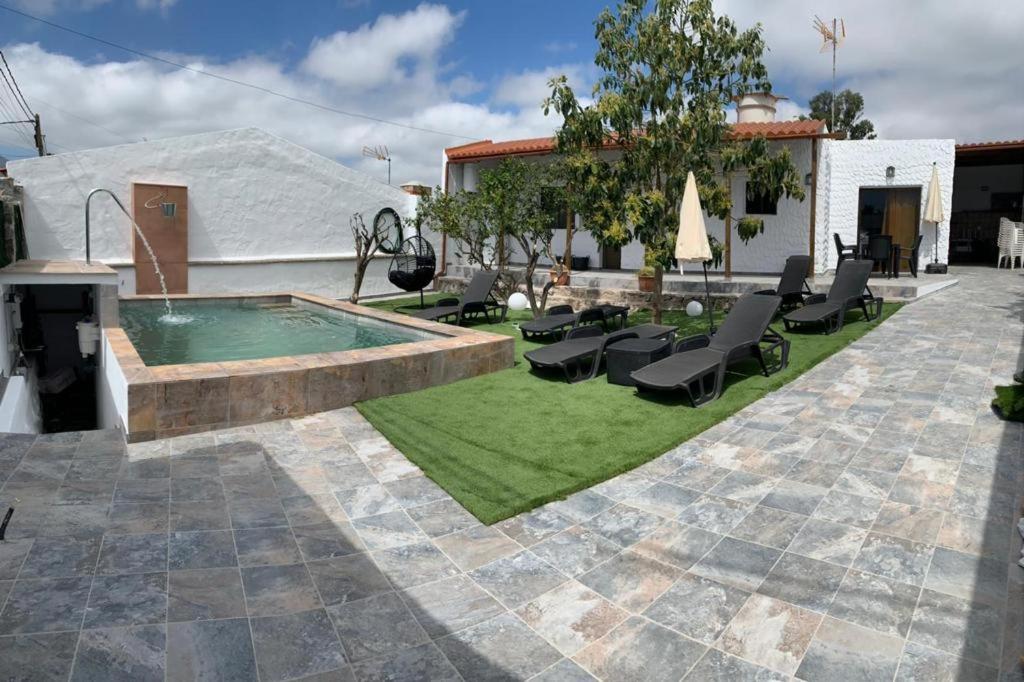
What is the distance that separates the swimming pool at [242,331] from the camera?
9.47 m

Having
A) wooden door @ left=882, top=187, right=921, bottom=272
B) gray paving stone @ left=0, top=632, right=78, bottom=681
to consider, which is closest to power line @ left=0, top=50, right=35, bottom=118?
gray paving stone @ left=0, top=632, right=78, bottom=681

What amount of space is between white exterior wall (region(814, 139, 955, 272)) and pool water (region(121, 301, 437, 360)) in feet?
35.3

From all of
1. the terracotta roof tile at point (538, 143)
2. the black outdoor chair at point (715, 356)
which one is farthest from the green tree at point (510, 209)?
the black outdoor chair at point (715, 356)

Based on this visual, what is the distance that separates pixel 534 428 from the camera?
6.25 m

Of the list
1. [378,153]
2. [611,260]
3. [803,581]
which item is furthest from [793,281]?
[378,153]

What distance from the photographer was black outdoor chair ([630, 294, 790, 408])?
6.89 meters

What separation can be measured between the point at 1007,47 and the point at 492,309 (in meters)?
17.5

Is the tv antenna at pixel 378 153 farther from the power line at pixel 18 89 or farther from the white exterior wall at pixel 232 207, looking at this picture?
the white exterior wall at pixel 232 207

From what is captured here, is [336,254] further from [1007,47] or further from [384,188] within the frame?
[1007,47]

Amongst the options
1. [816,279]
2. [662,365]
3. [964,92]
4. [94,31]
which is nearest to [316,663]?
[662,365]

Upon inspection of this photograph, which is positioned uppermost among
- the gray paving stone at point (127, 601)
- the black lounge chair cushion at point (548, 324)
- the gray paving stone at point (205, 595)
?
the black lounge chair cushion at point (548, 324)

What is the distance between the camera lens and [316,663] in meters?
3.00

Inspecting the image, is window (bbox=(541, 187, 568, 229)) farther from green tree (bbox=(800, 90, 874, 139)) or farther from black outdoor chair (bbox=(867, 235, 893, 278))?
green tree (bbox=(800, 90, 874, 139))

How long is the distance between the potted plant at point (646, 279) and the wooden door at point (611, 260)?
14.4 ft
